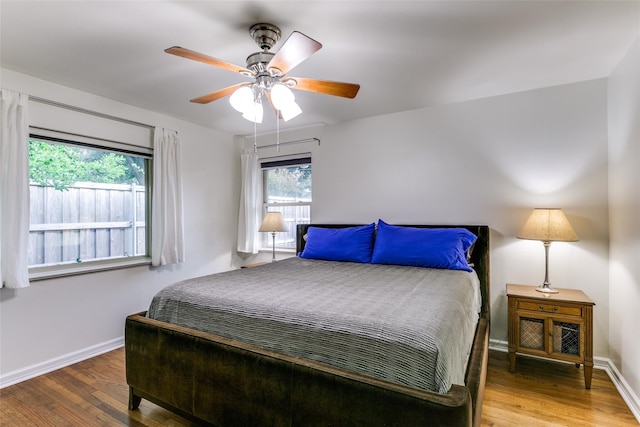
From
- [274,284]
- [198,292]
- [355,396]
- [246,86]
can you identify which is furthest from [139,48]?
[355,396]

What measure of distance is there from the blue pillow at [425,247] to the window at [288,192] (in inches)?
55.7

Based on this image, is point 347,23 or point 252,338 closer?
point 252,338

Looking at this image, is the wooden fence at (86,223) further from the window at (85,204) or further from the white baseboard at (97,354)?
the white baseboard at (97,354)

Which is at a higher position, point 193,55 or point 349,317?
point 193,55

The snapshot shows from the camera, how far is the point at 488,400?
2.02 m

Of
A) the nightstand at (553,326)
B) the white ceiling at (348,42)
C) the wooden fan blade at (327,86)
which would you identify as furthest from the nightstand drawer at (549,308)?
the wooden fan blade at (327,86)

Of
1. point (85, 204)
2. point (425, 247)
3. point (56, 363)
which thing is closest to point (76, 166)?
point (85, 204)

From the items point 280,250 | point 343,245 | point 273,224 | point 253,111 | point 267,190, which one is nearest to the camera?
point 253,111

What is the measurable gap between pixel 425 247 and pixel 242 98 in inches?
71.6

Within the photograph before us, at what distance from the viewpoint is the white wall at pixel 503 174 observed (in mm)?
2502

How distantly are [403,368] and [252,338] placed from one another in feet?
2.35

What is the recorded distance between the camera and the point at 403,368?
1148 mm

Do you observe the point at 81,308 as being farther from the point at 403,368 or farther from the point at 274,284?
the point at 403,368

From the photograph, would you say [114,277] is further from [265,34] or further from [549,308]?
[549,308]
